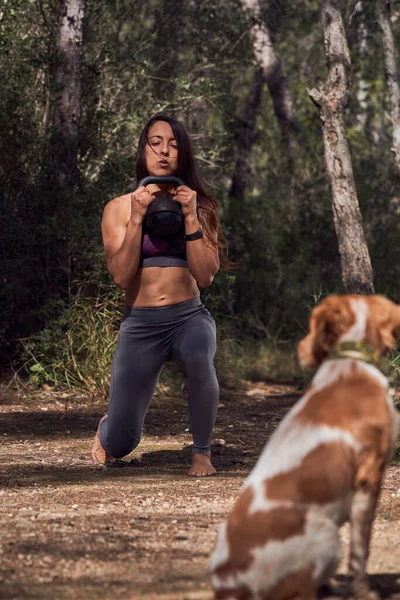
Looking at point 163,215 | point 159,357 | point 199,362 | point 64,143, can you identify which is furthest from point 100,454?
point 64,143

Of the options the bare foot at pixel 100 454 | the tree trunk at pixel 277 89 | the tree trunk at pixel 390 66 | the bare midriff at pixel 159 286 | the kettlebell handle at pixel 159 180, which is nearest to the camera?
the kettlebell handle at pixel 159 180

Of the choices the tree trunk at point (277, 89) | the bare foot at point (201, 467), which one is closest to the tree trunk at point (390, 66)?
the tree trunk at point (277, 89)

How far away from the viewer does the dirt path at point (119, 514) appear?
3.83m

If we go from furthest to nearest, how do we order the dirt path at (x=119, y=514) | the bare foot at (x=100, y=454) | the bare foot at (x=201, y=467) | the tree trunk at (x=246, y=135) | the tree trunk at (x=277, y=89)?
the tree trunk at (x=246, y=135) → the tree trunk at (x=277, y=89) → the bare foot at (x=100, y=454) → the bare foot at (x=201, y=467) → the dirt path at (x=119, y=514)

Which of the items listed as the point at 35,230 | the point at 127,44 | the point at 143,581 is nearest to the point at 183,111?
the point at 127,44

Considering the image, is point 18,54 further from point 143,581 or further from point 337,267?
point 143,581

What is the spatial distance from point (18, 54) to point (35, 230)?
2238 millimetres

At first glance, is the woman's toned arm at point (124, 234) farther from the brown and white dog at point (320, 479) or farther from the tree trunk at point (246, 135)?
the tree trunk at point (246, 135)

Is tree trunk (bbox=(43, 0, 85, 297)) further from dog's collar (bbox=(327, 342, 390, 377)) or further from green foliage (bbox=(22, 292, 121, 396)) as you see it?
dog's collar (bbox=(327, 342, 390, 377))

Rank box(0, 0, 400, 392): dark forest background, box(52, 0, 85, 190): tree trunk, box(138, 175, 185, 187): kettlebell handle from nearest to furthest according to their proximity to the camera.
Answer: box(138, 175, 185, 187): kettlebell handle < box(0, 0, 400, 392): dark forest background < box(52, 0, 85, 190): tree trunk

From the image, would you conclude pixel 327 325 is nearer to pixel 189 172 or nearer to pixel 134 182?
pixel 189 172

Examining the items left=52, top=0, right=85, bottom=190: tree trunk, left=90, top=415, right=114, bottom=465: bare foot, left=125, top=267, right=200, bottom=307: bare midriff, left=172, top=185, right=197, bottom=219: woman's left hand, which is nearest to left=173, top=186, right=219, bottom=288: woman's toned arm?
left=172, top=185, right=197, bottom=219: woman's left hand

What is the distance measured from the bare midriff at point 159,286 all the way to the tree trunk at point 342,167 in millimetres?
4550

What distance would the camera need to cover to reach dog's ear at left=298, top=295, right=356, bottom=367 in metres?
3.33
